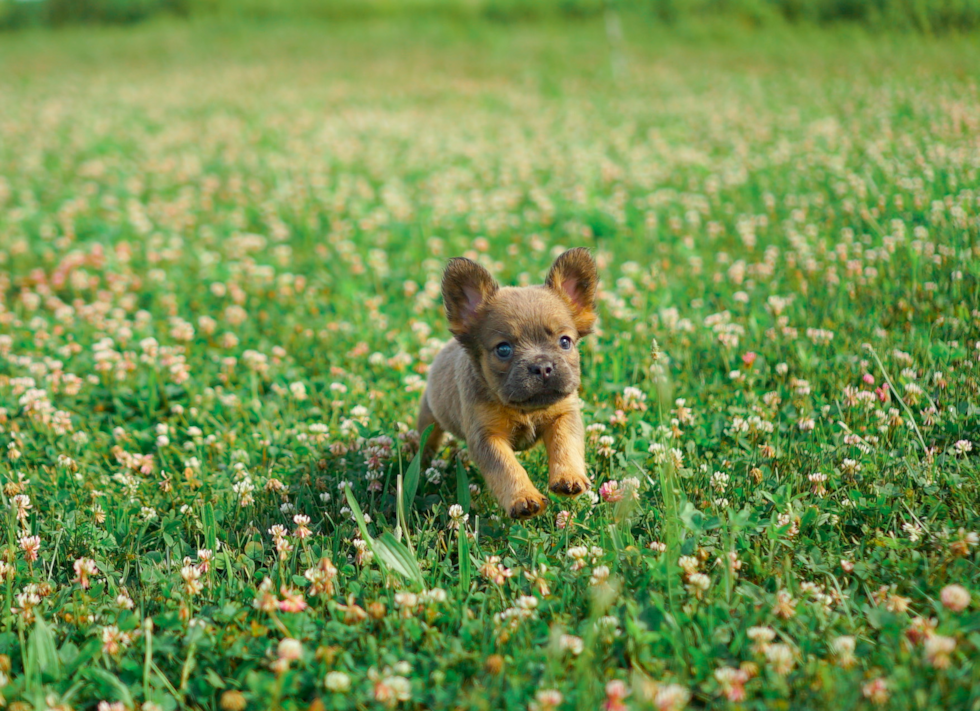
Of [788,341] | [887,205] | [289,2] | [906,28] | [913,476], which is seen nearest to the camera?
[913,476]

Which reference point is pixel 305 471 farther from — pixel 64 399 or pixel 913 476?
pixel 913 476

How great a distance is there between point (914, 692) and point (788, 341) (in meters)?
3.33

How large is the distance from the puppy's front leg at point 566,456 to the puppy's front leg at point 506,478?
112 millimetres

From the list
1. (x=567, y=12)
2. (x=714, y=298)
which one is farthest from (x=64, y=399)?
(x=567, y=12)

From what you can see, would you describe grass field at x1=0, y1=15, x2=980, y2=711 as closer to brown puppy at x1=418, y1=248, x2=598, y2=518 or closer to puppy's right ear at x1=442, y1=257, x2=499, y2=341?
brown puppy at x1=418, y1=248, x2=598, y2=518

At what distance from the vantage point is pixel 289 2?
3123 cm

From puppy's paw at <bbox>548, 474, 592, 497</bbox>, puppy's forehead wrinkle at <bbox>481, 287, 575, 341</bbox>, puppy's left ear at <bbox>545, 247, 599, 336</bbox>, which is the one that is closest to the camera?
puppy's paw at <bbox>548, 474, 592, 497</bbox>

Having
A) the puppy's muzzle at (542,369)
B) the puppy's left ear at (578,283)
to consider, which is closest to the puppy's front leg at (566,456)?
the puppy's muzzle at (542,369)

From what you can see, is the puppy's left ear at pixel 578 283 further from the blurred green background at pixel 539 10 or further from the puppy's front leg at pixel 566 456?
the blurred green background at pixel 539 10

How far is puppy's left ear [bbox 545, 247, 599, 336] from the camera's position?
14.2 ft

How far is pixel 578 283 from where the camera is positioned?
4410 millimetres

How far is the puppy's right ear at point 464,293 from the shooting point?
4.21 meters

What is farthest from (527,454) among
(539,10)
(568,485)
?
(539,10)

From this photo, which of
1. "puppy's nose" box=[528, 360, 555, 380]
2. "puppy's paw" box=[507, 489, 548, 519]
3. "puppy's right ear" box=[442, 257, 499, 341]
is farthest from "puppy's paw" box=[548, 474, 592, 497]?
"puppy's right ear" box=[442, 257, 499, 341]
